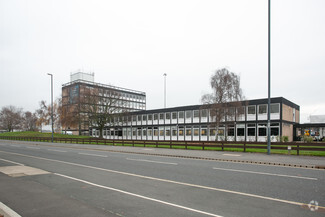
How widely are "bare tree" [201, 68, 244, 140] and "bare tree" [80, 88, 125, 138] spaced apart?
68.2 feet

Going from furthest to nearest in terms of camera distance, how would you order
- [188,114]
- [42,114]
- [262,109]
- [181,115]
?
1. [42,114]
2. [181,115]
3. [188,114]
4. [262,109]

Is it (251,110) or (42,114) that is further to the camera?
(42,114)

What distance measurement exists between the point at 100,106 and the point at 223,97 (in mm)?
25280

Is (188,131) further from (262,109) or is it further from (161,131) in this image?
(262,109)

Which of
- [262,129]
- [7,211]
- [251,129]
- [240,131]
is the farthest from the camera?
[240,131]

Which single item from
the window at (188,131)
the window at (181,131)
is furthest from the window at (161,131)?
the window at (188,131)

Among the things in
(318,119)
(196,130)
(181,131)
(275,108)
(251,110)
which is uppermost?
(275,108)

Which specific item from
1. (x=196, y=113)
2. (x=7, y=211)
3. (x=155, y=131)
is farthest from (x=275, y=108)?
(x=7, y=211)

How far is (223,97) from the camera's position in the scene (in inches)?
1284

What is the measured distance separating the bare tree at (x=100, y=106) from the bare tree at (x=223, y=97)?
2079 centimetres

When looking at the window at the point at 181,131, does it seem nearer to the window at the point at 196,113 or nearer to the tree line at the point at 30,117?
the window at the point at 196,113

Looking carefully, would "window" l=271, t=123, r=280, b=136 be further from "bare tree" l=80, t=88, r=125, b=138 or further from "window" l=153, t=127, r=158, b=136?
"bare tree" l=80, t=88, r=125, b=138

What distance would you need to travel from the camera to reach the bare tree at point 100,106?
4516 cm

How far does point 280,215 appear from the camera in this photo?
4.96 m
